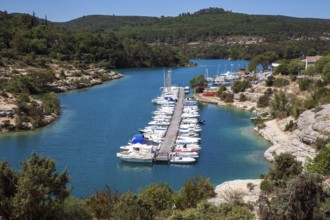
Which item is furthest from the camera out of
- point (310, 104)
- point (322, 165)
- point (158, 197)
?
point (310, 104)

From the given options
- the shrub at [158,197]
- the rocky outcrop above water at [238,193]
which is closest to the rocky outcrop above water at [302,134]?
the rocky outcrop above water at [238,193]

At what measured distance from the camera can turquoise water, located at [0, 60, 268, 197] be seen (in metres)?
29.5

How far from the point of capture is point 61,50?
95.6 metres

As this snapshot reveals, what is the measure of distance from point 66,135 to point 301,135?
20372 mm

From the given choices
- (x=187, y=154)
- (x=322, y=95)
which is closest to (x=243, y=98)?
(x=322, y=95)

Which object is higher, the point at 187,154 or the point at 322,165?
the point at 322,165

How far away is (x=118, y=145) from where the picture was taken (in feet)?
121

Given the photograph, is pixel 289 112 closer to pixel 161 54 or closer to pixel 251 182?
pixel 251 182

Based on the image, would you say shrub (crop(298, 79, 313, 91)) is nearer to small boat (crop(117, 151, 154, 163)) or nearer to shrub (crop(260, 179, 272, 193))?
small boat (crop(117, 151, 154, 163))

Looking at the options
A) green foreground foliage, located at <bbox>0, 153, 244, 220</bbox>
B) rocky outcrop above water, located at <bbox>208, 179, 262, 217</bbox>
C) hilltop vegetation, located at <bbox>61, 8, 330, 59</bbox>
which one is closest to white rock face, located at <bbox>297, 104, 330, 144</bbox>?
rocky outcrop above water, located at <bbox>208, 179, 262, 217</bbox>

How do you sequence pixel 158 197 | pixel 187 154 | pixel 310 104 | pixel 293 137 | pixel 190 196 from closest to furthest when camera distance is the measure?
pixel 158 197 < pixel 190 196 < pixel 187 154 < pixel 293 137 < pixel 310 104

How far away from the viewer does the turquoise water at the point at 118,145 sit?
29.5 meters

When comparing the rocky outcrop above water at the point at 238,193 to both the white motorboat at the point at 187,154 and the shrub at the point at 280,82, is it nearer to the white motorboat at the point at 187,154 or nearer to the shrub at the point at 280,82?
the white motorboat at the point at 187,154

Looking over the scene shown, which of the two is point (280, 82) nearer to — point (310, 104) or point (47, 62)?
point (310, 104)
